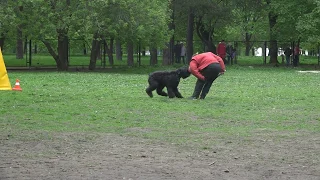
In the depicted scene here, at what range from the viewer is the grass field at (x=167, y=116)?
12539 millimetres

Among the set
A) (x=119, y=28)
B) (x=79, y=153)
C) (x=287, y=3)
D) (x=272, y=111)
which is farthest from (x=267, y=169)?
(x=287, y=3)

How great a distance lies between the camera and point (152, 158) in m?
10.2

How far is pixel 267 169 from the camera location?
9531mm

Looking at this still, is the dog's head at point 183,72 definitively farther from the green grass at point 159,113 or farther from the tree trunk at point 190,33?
the tree trunk at point 190,33

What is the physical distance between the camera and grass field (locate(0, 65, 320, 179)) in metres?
12.5

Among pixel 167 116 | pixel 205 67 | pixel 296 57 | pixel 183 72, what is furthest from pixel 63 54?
pixel 167 116

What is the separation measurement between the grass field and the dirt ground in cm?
12

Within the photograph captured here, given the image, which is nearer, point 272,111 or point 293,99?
point 272,111

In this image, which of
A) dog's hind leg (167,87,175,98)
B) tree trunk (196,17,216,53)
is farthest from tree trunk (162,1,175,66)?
dog's hind leg (167,87,175,98)

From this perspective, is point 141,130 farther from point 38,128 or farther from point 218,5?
point 218,5

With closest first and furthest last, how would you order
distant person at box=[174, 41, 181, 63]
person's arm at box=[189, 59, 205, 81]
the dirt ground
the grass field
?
1. the dirt ground
2. the grass field
3. person's arm at box=[189, 59, 205, 81]
4. distant person at box=[174, 41, 181, 63]

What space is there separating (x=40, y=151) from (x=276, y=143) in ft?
13.1

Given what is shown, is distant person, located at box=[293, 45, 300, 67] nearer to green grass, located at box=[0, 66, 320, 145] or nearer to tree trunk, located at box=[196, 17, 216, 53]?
tree trunk, located at box=[196, 17, 216, 53]

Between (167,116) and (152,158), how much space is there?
17.4ft
